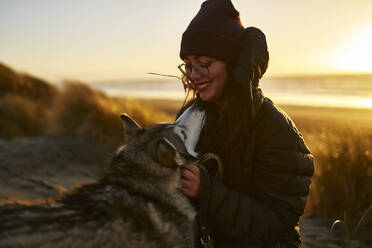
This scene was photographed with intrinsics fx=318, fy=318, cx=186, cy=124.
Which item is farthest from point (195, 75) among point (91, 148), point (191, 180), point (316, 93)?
point (316, 93)

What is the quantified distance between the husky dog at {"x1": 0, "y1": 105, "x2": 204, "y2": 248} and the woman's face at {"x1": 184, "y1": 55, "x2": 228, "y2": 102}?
0.21 meters

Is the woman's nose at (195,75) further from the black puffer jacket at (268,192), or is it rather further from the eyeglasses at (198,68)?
the black puffer jacket at (268,192)

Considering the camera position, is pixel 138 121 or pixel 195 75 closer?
pixel 195 75

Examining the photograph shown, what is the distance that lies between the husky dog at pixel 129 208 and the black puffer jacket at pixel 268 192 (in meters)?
0.28

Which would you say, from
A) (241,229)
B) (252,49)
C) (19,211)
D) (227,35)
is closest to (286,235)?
(241,229)

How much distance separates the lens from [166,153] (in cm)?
255

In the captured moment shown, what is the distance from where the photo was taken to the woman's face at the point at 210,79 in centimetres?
290

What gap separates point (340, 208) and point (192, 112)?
279cm

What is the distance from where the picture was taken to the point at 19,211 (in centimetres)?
208

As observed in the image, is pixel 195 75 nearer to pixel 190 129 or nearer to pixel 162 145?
pixel 190 129

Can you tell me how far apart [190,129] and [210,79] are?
0.50 m

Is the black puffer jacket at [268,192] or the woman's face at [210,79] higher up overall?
the woman's face at [210,79]

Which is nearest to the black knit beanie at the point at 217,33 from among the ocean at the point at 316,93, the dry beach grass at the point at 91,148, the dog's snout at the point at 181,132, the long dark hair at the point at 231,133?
the long dark hair at the point at 231,133

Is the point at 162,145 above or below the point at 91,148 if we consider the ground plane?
above
